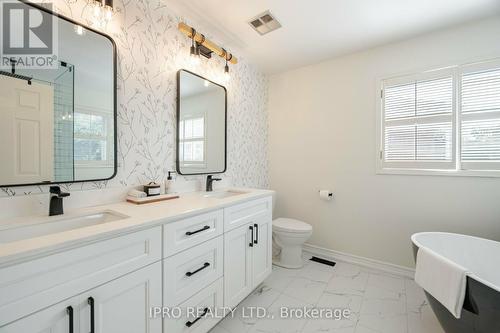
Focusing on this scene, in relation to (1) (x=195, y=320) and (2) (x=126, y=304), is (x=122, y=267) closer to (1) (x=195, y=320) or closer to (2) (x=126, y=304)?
(2) (x=126, y=304)

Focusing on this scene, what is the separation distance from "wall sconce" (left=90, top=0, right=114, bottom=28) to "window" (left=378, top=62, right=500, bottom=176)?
8.09 feet

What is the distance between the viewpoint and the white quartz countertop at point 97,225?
2.21 ft

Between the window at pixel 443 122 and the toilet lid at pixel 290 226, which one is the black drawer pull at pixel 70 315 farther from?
the window at pixel 443 122

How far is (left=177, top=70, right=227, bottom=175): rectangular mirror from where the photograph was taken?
1794 millimetres

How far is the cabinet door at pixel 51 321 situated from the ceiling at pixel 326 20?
6.47 feet

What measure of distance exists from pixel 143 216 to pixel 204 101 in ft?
4.19

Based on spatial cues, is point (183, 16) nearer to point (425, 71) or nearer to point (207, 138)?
point (207, 138)

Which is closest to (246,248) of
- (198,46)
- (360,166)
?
(360,166)

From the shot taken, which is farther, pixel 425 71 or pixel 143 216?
pixel 425 71

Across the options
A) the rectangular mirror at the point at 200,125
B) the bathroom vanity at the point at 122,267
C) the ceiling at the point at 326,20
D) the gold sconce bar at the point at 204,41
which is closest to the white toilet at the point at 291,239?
the bathroom vanity at the point at 122,267

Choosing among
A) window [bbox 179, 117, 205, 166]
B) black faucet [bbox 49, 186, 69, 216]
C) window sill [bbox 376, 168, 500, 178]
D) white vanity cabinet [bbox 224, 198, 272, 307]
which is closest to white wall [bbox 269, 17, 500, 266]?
window sill [bbox 376, 168, 500, 178]

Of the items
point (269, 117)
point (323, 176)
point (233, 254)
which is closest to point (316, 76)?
point (269, 117)

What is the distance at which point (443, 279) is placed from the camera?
1.22 metres

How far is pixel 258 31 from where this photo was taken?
2037 mm
